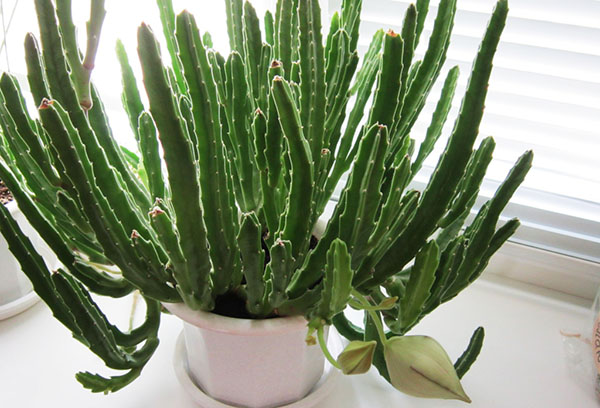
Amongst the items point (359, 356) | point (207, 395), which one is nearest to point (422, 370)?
point (359, 356)

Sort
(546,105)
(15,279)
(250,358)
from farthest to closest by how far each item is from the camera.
Result: (546,105)
(15,279)
(250,358)

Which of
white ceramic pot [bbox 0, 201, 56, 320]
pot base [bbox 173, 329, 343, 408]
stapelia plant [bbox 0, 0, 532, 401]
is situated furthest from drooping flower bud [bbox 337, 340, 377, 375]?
Result: white ceramic pot [bbox 0, 201, 56, 320]

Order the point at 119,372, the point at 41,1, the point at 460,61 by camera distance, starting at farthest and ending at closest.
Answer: the point at 460,61 → the point at 119,372 → the point at 41,1

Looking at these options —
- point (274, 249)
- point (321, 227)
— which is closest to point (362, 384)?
point (321, 227)

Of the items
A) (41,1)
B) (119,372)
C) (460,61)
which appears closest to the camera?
(41,1)

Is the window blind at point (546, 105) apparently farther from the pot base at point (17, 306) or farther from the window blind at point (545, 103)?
the pot base at point (17, 306)

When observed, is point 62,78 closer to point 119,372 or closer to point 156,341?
point 156,341

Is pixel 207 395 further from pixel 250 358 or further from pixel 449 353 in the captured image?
pixel 449 353

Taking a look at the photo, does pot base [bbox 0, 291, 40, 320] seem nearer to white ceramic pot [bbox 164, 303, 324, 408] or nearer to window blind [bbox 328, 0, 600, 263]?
white ceramic pot [bbox 164, 303, 324, 408]
